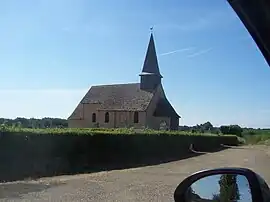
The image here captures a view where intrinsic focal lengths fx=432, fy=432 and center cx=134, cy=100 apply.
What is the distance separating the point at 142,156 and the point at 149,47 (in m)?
47.9

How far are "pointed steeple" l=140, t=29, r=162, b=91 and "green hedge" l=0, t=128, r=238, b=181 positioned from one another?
3646 centimetres

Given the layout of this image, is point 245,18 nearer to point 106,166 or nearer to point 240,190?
point 240,190

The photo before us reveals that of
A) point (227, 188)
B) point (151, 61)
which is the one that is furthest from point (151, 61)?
point (227, 188)

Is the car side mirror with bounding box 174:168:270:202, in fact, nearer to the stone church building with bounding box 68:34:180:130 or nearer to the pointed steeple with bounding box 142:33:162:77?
the stone church building with bounding box 68:34:180:130

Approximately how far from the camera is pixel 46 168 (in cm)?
2158

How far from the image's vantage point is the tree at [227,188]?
9.22 ft

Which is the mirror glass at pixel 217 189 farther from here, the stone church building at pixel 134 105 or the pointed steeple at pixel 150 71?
the pointed steeple at pixel 150 71

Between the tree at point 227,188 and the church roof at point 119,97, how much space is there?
2602 inches

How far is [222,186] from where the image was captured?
2.89 m

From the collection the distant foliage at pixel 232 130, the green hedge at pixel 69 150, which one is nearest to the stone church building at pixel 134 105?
the distant foliage at pixel 232 130

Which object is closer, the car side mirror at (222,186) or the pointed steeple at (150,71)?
the car side mirror at (222,186)

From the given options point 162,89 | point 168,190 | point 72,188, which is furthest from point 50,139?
point 162,89

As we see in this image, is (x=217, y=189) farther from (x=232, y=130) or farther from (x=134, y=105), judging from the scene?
(x=232, y=130)

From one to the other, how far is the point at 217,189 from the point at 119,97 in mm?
72999
